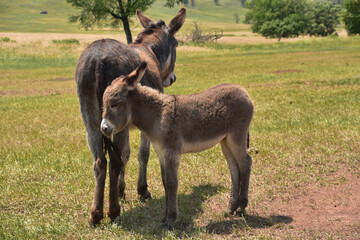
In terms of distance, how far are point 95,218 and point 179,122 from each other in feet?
5.40

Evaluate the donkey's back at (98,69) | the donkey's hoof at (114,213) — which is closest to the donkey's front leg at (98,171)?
the donkey's hoof at (114,213)

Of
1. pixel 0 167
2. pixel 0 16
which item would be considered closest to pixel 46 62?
pixel 0 167

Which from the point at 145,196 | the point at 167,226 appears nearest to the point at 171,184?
the point at 167,226

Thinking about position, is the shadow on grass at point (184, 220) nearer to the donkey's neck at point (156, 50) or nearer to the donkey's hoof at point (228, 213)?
the donkey's hoof at point (228, 213)

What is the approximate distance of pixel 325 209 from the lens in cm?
481

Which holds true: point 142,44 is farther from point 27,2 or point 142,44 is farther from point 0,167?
point 27,2

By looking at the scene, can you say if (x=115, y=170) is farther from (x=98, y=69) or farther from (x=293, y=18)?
(x=293, y=18)

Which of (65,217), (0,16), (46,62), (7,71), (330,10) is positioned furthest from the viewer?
(0,16)

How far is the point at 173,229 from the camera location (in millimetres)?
4465

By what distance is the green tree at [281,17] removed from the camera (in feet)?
282

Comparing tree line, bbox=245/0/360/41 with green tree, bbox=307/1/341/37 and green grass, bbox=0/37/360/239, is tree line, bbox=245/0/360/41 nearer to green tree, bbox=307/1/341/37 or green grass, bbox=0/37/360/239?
green tree, bbox=307/1/341/37

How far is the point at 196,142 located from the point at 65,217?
209 centimetres

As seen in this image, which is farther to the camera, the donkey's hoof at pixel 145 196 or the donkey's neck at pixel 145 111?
the donkey's hoof at pixel 145 196

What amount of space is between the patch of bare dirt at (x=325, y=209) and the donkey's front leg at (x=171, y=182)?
4.14ft
